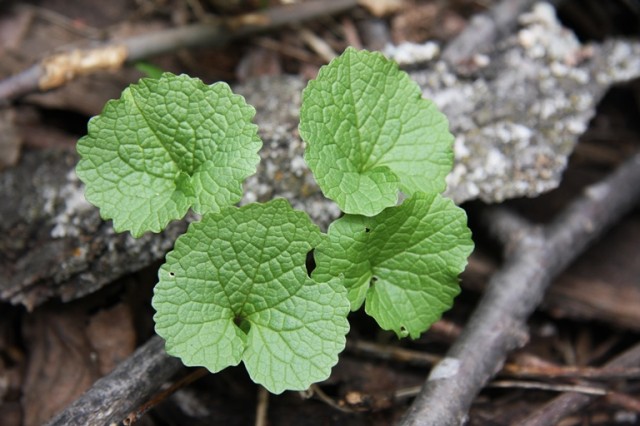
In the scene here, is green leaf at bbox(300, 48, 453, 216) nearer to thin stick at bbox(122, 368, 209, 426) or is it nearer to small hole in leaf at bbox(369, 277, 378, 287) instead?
small hole in leaf at bbox(369, 277, 378, 287)

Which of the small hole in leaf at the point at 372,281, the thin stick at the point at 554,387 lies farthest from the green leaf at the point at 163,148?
the thin stick at the point at 554,387

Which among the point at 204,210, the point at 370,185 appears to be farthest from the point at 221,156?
the point at 370,185

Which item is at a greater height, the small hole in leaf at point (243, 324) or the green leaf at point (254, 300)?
the green leaf at point (254, 300)

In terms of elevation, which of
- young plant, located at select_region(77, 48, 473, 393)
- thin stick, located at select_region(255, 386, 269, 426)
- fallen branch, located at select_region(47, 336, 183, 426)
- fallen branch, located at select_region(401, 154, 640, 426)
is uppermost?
young plant, located at select_region(77, 48, 473, 393)

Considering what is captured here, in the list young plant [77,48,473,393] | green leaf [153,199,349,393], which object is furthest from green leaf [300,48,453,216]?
green leaf [153,199,349,393]

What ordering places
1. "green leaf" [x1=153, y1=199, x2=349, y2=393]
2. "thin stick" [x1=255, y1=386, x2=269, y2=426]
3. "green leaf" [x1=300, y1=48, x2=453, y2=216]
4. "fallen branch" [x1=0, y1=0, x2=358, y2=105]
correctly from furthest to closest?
"fallen branch" [x1=0, y1=0, x2=358, y2=105] < "thin stick" [x1=255, y1=386, x2=269, y2=426] < "green leaf" [x1=300, y1=48, x2=453, y2=216] < "green leaf" [x1=153, y1=199, x2=349, y2=393]

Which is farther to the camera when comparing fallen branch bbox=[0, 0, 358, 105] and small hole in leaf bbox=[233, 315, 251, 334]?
fallen branch bbox=[0, 0, 358, 105]

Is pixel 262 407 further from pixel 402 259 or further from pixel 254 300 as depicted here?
pixel 402 259

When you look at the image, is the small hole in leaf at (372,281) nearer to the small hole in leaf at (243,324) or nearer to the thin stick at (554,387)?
the small hole in leaf at (243,324)

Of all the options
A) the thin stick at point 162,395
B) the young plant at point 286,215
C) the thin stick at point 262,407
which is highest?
the young plant at point 286,215
